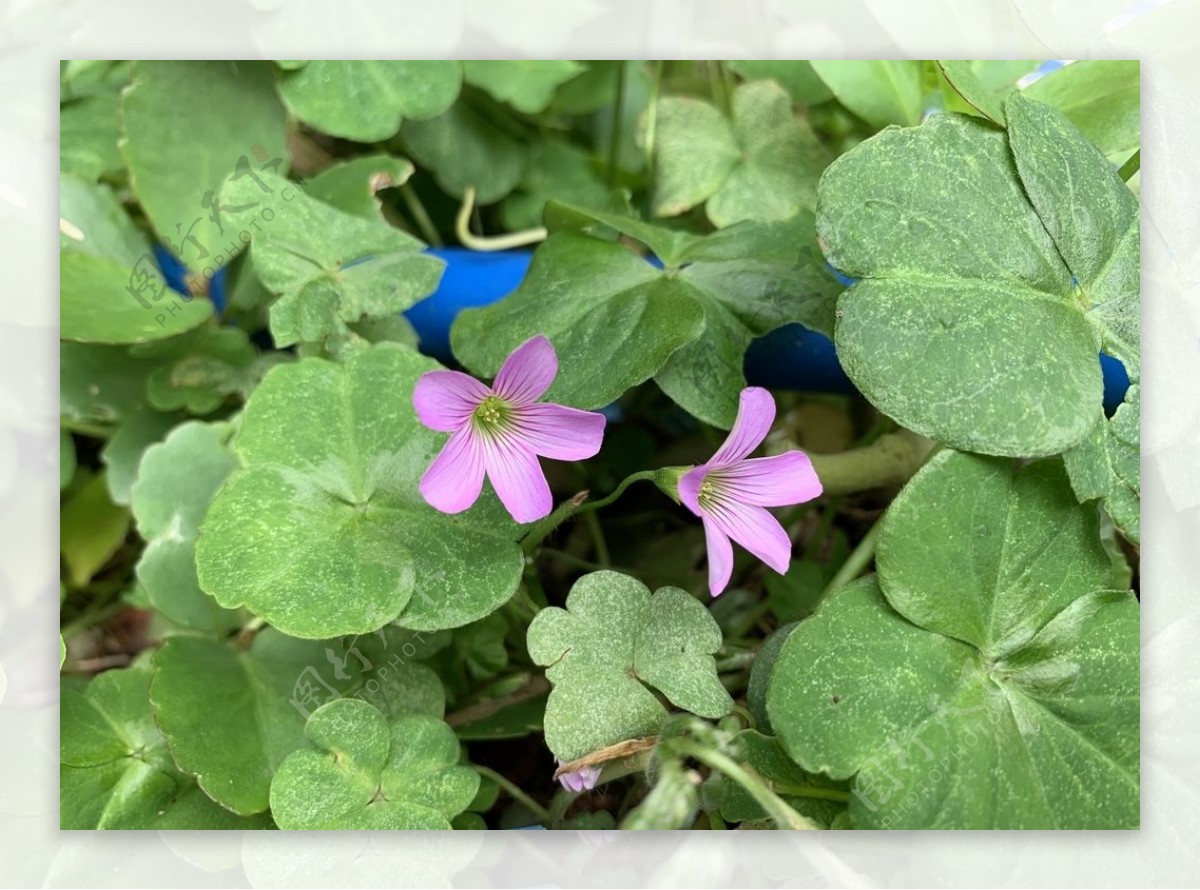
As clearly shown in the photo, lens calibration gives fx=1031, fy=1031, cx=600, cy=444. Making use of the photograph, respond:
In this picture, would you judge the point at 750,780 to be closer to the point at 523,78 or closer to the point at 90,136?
the point at 523,78

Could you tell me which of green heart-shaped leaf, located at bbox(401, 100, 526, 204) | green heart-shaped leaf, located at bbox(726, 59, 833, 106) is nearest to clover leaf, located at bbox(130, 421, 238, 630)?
green heart-shaped leaf, located at bbox(401, 100, 526, 204)

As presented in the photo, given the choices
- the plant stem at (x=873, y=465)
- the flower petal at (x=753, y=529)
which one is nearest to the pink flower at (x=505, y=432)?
the flower petal at (x=753, y=529)

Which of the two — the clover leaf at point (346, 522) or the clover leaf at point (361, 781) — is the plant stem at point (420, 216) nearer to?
the clover leaf at point (346, 522)

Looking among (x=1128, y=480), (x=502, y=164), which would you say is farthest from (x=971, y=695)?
(x=502, y=164)

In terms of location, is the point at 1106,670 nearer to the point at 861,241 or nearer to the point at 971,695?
the point at 971,695

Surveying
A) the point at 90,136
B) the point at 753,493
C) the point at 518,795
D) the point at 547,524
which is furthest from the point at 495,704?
the point at 90,136

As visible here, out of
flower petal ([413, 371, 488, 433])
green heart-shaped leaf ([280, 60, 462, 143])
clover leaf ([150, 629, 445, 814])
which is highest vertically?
green heart-shaped leaf ([280, 60, 462, 143])

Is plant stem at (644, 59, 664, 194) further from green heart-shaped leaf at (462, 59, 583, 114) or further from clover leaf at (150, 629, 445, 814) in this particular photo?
clover leaf at (150, 629, 445, 814)
